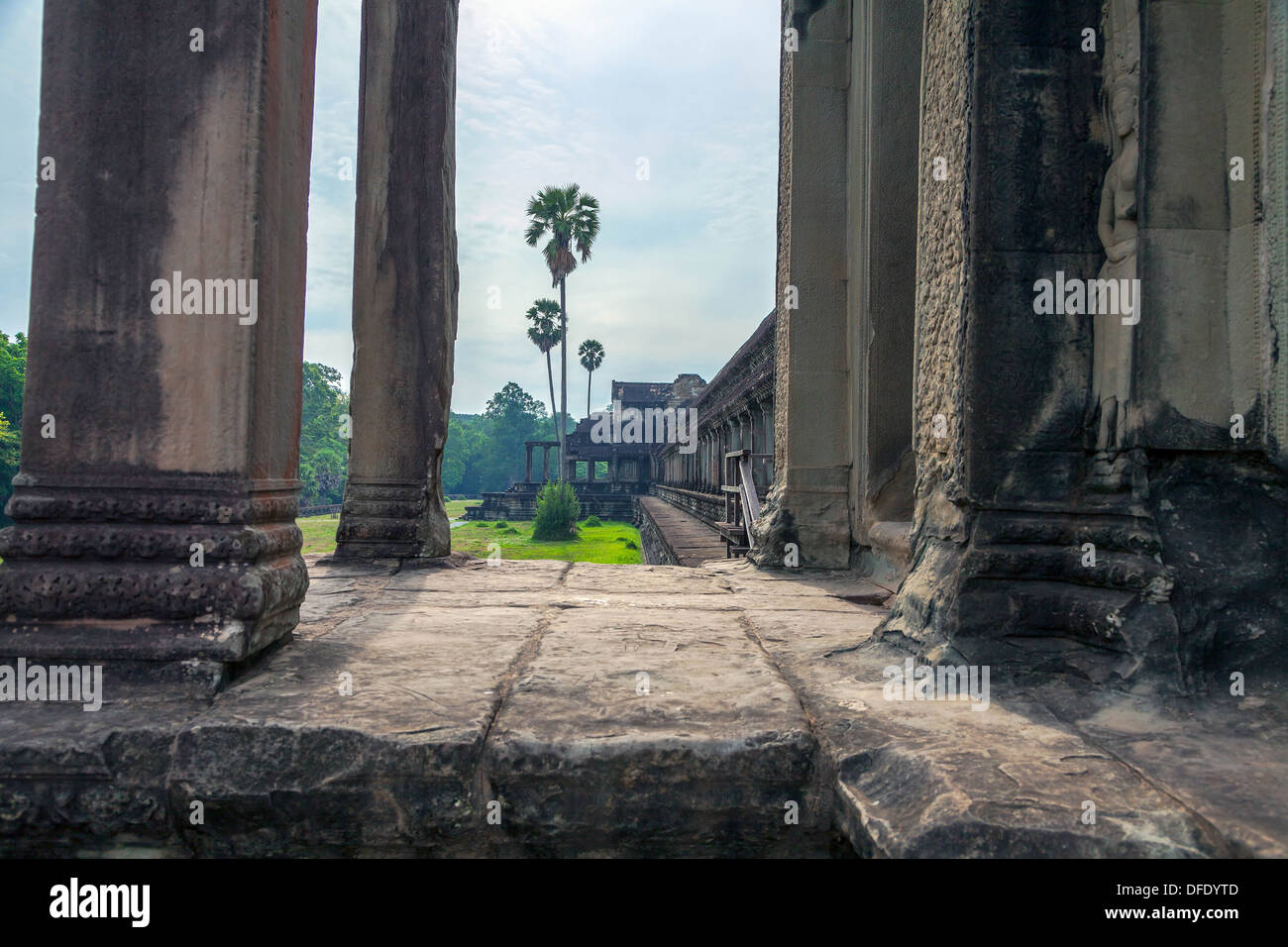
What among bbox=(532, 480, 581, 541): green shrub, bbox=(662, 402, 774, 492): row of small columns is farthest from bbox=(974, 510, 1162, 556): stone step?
bbox=(532, 480, 581, 541): green shrub

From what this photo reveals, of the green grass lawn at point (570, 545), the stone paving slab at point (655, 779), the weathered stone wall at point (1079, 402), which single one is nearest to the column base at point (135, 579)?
the stone paving slab at point (655, 779)

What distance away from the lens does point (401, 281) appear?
15.9 ft

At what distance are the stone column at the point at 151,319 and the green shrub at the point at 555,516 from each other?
22961mm

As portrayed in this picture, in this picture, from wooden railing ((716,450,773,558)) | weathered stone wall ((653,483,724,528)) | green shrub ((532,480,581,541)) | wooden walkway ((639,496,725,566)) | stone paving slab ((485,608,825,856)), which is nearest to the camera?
stone paving slab ((485,608,825,856))

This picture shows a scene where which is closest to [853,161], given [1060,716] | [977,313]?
[977,313]

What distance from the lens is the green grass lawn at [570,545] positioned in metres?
20.5

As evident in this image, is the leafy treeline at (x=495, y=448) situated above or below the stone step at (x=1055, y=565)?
above

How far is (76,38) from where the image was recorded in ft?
6.71

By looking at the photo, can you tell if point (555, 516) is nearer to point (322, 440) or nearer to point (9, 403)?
point (9, 403)

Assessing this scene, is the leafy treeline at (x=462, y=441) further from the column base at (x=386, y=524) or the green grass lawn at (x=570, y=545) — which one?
the column base at (x=386, y=524)

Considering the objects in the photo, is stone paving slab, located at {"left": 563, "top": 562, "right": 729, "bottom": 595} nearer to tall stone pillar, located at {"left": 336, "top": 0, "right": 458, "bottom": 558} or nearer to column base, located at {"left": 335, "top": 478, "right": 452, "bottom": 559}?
column base, located at {"left": 335, "top": 478, "right": 452, "bottom": 559}

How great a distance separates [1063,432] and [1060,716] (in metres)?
0.91

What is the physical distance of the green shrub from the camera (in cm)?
2494

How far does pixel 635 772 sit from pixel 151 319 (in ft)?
5.97
